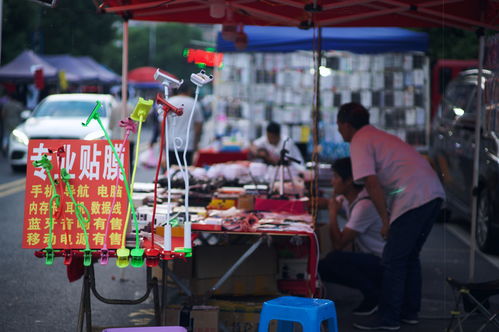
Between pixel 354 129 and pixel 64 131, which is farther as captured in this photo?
pixel 64 131

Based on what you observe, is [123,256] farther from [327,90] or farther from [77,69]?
[77,69]

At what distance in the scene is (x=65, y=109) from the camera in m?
18.4

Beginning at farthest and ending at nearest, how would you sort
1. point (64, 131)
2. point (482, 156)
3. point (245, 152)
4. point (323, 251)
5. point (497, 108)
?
point (64, 131) → point (245, 152) → point (482, 156) → point (323, 251) → point (497, 108)

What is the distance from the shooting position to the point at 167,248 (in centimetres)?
460

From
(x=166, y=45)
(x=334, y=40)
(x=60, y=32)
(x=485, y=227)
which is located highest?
(x=166, y=45)

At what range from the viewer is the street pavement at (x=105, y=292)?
6668 mm

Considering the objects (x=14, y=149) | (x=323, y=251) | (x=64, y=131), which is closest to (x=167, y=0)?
(x=323, y=251)

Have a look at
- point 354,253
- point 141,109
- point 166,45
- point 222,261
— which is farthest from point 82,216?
point 166,45

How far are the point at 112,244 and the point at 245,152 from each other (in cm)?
779

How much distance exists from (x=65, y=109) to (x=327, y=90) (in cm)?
644

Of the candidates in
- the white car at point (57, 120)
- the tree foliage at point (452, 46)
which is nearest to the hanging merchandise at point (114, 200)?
the white car at point (57, 120)

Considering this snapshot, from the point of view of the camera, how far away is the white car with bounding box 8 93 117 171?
17.3m

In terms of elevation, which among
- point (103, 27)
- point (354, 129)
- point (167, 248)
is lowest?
point (167, 248)

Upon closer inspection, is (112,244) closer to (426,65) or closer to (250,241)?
(250,241)
